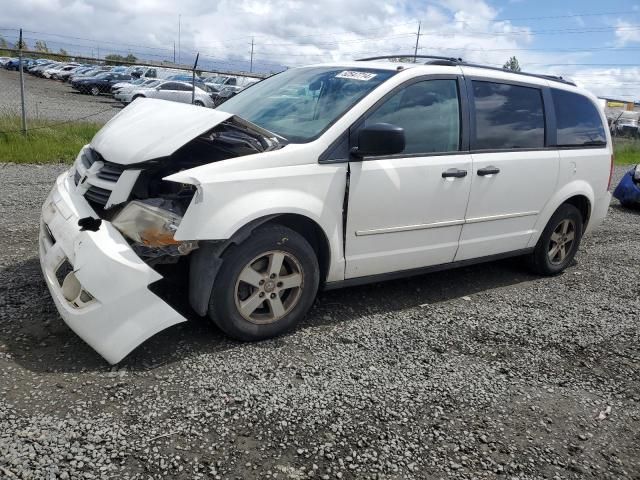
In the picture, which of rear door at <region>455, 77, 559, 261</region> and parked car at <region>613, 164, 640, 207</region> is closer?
rear door at <region>455, 77, 559, 261</region>

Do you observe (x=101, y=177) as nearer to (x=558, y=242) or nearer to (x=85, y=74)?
(x=558, y=242)

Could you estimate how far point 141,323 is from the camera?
9.97 ft

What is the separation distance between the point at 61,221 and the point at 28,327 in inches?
27.0

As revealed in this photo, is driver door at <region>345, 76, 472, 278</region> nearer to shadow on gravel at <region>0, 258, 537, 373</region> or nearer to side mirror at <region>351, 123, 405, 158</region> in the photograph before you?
side mirror at <region>351, 123, 405, 158</region>

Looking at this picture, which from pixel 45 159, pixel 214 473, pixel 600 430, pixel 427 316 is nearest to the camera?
pixel 214 473

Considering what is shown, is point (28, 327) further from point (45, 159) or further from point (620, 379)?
point (45, 159)

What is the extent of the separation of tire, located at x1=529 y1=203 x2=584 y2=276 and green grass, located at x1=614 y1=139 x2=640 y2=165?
50.9ft

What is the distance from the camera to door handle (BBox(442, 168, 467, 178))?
13.7ft

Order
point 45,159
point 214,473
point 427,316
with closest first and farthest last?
point 214,473, point 427,316, point 45,159

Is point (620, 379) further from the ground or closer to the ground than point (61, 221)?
closer to the ground

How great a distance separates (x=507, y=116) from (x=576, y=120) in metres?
1.11

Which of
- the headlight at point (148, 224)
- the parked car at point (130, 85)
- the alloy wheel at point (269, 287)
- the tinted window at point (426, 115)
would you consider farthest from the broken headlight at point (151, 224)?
the parked car at point (130, 85)

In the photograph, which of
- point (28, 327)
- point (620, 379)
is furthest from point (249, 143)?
point (620, 379)

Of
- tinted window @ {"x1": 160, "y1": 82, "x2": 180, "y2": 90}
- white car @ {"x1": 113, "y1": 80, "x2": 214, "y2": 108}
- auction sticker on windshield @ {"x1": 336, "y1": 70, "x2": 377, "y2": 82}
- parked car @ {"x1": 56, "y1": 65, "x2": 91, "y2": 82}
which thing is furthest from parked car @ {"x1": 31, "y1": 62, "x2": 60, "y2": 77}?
auction sticker on windshield @ {"x1": 336, "y1": 70, "x2": 377, "y2": 82}
